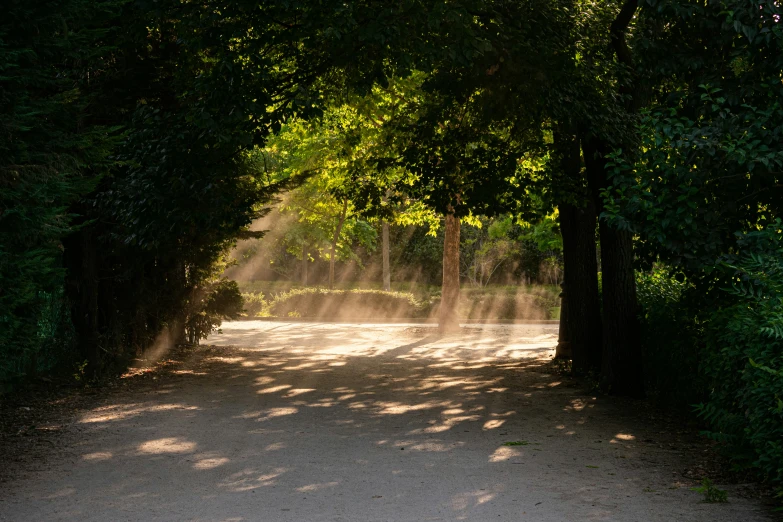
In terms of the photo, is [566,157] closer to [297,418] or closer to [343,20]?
[343,20]

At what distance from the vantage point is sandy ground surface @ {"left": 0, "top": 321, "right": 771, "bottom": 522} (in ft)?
20.1

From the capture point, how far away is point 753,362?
584 cm

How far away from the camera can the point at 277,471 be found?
7320 millimetres

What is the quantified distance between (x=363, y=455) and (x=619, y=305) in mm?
5480

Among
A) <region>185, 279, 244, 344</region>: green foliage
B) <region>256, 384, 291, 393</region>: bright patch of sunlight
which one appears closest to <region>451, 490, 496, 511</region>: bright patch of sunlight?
<region>256, 384, 291, 393</region>: bright patch of sunlight

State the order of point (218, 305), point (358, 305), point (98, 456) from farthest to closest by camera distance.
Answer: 1. point (358, 305)
2. point (218, 305)
3. point (98, 456)

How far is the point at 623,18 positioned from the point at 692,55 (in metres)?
2.42

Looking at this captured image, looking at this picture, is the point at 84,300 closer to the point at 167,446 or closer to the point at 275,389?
the point at 275,389

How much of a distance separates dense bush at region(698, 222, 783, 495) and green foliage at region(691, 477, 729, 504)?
13.5 inches

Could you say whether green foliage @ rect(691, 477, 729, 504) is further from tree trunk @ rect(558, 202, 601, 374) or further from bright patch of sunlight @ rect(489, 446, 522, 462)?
tree trunk @ rect(558, 202, 601, 374)

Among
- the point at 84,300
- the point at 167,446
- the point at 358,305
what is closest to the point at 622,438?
the point at 167,446

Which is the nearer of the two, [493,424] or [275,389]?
[493,424]

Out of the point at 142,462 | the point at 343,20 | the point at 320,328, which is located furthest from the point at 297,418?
the point at 320,328

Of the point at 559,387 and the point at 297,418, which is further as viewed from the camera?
the point at 559,387
